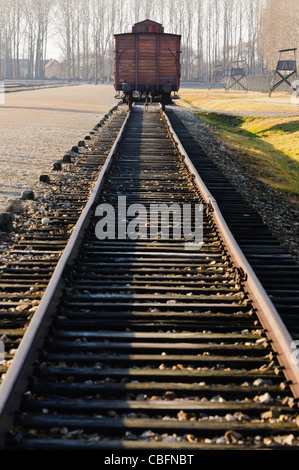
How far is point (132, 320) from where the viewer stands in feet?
13.4

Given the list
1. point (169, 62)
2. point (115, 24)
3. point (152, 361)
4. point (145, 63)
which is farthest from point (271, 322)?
point (115, 24)

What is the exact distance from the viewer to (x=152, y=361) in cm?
353

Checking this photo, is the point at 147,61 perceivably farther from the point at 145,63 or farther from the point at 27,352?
the point at 27,352

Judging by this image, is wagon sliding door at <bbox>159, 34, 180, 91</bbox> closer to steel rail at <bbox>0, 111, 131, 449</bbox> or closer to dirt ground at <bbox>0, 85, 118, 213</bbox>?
dirt ground at <bbox>0, 85, 118, 213</bbox>

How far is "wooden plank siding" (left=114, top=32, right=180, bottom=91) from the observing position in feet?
73.4

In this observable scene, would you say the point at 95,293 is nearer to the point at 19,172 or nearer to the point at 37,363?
the point at 37,363

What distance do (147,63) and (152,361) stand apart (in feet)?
66.9

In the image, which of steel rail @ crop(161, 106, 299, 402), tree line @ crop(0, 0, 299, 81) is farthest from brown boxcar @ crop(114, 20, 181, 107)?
tree line @ crop(0, 0, 299, 81)

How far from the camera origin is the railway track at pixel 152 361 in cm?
285

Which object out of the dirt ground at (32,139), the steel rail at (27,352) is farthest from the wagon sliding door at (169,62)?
the steel rail at (27,352)

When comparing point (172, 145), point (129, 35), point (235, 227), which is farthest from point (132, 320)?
point (129, 35)

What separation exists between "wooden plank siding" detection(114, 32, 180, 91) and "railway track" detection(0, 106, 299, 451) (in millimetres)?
17969

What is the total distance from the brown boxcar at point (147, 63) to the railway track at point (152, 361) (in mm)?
17857

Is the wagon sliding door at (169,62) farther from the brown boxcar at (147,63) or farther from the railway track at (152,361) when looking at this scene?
the railway track at (152,361)
